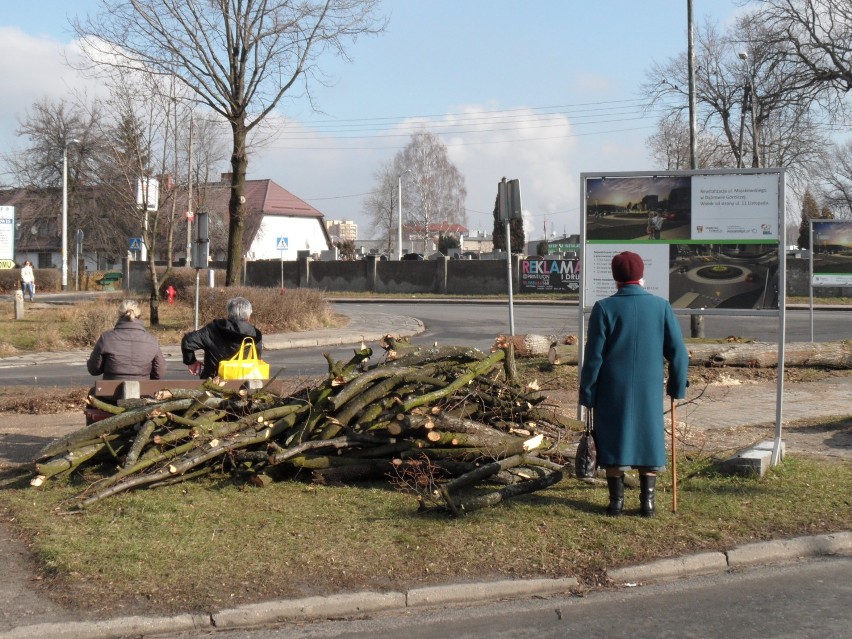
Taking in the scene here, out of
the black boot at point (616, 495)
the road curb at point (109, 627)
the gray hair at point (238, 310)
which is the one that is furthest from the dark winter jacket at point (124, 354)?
the black boot at point (616, 495)

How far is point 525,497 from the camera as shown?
6859 millimetres

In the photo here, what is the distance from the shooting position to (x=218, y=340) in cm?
896

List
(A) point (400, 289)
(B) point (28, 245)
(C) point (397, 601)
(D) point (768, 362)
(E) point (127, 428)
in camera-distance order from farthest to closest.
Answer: (B) point (28, 245) < (A) point (400, 289) < (D) point (768, 362) < (E) point (127, 428) < (C) point (397, 601)

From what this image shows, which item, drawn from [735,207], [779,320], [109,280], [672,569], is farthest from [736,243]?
[109,280]

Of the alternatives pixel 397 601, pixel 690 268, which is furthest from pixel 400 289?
pixel 397 601

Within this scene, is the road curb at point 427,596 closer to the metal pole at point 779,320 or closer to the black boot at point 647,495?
the black boot at point 647,495

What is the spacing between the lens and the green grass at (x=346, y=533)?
5.23 metres

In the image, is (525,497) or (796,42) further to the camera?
(796,42)

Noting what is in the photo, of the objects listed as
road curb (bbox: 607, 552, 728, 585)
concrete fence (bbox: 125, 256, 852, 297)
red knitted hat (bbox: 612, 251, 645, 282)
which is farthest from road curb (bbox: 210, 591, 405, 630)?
concrete fence (bbox: 125, 256, 852, 297)

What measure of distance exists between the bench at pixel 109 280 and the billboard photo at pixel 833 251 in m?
42.0

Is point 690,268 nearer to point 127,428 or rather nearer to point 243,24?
point 127,428

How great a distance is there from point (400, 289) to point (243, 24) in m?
27.8

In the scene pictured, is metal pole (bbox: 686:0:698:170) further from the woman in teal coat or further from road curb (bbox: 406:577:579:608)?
road curb (bbox: 406:577:579:608)

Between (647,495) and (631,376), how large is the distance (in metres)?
0.86
